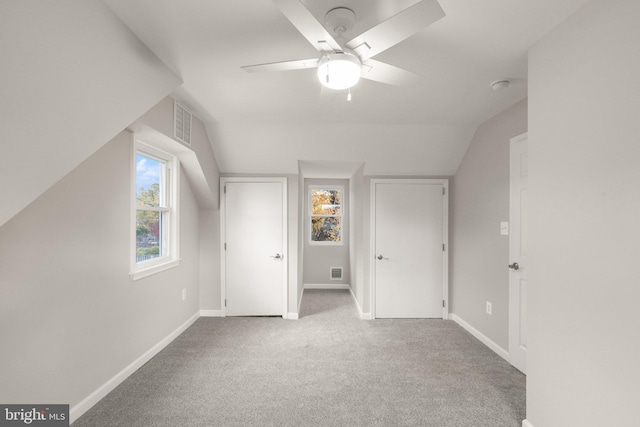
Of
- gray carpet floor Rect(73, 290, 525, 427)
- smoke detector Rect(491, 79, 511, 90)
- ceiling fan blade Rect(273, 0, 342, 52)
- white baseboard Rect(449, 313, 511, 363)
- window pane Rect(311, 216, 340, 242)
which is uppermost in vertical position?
smoke detector Rect(491, 79, 511, 90)

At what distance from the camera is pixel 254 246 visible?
400 cm

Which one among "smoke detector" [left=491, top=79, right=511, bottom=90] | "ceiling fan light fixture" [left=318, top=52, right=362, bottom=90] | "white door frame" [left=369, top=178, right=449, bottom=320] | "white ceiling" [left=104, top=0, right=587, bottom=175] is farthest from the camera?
"white door frame" [left=369, top=178, right=449, bottom=320]

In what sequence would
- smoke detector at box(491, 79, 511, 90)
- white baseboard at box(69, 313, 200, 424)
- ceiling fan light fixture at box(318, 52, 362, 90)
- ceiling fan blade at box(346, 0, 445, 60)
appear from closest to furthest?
ceiling fan blade at box(346, 0, 445, 60), ceiling fan light fixture at box(318, 52, 362, 90), white baseboard at box(69, 313, 200, 424), smoke detector at box(491, 79, 511, 90)

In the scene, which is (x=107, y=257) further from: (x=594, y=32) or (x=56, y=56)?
(x=594, y=32)

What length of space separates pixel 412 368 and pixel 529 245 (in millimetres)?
1493

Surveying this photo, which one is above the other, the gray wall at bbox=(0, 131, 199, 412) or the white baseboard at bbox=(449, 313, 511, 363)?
the gray wall at bbox=(0, 131, 199, 412)

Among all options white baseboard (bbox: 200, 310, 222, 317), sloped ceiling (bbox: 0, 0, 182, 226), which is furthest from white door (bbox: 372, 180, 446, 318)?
sloped ceiling (bbox: 0, 0, 182, 226)

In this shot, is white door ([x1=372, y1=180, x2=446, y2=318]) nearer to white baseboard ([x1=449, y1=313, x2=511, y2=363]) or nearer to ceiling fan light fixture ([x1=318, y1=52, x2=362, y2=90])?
white baseboard ([x1=449, y1=313, x2=511, y2=363])

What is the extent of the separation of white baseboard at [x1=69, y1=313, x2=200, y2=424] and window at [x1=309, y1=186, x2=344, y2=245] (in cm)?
310

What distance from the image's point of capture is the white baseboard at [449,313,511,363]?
281 cm

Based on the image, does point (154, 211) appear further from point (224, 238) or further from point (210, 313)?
point (210, 313)

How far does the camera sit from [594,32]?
4.57 ft

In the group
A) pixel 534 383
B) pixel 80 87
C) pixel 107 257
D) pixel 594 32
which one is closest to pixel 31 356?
pixel 107 257

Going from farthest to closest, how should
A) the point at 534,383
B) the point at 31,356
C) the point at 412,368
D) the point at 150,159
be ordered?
the point at 150,159, the point at 412,368, the point at 534,383, the point at 31,356
